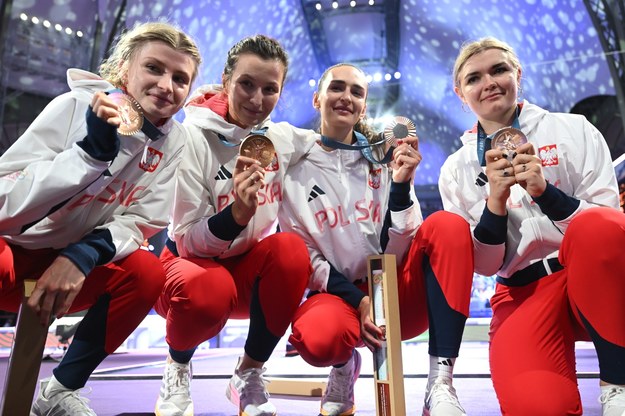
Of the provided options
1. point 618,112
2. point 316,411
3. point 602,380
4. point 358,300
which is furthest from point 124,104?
point 618,112

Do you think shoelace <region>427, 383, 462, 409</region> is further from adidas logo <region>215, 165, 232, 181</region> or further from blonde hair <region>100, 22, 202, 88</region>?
blonde hair <region>100, 22, 202, 88</region>

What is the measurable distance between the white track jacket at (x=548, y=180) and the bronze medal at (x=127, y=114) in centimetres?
113

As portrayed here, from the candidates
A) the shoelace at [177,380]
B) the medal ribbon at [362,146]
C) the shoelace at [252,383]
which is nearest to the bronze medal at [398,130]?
the medal ribbon at [362,146]

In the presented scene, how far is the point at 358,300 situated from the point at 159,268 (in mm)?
695

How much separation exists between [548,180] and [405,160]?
0.61 m

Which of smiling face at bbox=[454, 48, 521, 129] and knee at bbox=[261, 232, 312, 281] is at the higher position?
smiling face at bbox=[454, 48, 521, 129]

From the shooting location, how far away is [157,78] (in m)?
1.80

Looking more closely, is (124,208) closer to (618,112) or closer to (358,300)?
(358,300)

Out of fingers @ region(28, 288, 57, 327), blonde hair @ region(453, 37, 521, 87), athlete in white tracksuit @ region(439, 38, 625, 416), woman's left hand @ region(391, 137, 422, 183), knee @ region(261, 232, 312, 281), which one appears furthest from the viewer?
blonde hair @ region(453, 37, 521, 87)

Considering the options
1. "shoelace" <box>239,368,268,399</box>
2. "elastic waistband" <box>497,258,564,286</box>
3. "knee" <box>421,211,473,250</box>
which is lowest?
"shoelace" <box>239,368,268,399</box>

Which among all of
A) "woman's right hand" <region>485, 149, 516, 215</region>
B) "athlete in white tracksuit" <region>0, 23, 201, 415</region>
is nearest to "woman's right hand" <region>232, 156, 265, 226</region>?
"athlete in white tracksuit" <region>0, 23, 201, 415</region>

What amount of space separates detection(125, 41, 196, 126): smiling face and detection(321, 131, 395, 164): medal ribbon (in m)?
0.63

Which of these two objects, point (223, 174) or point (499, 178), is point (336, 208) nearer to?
point (223, 174)

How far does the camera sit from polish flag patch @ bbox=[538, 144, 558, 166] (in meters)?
1.97
